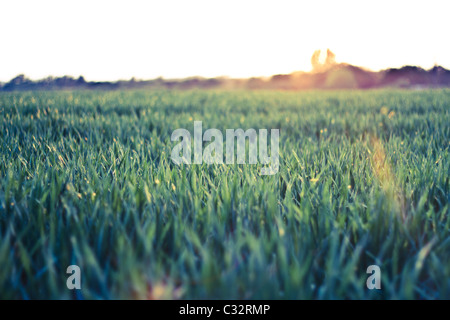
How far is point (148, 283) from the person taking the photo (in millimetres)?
660

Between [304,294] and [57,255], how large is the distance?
2.13 ft

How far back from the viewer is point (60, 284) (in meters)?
0.70

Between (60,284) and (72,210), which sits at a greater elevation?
(72,210)

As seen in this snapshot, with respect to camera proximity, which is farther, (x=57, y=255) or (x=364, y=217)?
(x=364, y=217)

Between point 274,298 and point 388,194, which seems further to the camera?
point 388,194

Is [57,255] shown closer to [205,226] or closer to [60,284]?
[60,284]

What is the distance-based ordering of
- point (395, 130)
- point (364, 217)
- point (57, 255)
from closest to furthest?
point (57, 255)
point (364, 217)
point (395, 130)

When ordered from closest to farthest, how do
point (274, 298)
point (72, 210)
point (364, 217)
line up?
point (274, 298) < point (72, 210) < point (364, 217)

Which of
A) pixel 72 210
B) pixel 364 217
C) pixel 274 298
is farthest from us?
pixel 364 217

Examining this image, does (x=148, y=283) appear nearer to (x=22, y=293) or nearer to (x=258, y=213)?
(x=22, y=293)

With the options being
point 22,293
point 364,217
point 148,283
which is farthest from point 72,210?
point 364,217

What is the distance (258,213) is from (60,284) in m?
0.59
